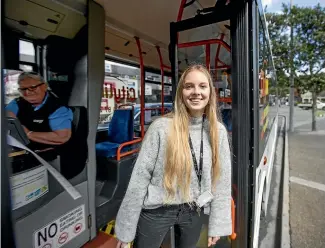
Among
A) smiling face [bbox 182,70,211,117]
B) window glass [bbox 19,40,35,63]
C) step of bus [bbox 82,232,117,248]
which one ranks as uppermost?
window glass [bbox 19,40,35,63]

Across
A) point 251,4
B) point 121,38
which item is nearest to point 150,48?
point 121,38

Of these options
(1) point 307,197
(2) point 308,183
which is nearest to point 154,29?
(1) point 307,197

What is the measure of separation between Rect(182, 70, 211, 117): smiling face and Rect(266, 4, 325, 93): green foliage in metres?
10.6

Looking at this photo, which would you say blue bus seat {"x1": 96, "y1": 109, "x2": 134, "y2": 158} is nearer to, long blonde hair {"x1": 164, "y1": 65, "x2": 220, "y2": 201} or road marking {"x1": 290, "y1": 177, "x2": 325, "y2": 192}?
long blonde hair {"x1": 164, "y1": 65, "x2": 220, "y2": 201}

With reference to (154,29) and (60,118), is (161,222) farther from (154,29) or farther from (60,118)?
(154,29)

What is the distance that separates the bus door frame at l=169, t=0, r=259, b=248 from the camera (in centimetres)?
157

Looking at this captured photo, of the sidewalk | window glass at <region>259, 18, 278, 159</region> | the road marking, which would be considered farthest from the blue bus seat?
the road marking

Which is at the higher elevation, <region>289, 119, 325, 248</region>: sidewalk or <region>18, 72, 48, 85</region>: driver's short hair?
<region>18, 72, 48, 85</region>: driver's short hair

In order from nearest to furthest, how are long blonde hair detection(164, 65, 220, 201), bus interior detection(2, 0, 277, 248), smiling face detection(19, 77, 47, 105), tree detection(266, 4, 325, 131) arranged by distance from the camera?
long blonde hair detection(164, 65, 220, 201) → bus interior detection(2, 0, 277, 248) → smiling face detection(19, 77, 47, 105) → tree detection(266, 4, 325, 131)

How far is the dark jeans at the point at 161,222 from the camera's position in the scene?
142 cm

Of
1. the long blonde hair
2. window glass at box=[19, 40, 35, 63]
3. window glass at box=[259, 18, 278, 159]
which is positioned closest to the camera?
the long blonde hair

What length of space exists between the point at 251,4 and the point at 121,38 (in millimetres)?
2436

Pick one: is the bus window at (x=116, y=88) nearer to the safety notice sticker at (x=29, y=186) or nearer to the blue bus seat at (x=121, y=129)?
the blue bus seat at (x=121, y=129)

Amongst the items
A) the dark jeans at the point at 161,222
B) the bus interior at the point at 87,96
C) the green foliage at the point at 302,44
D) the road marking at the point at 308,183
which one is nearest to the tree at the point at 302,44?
the green foliage at the point at 302,44
